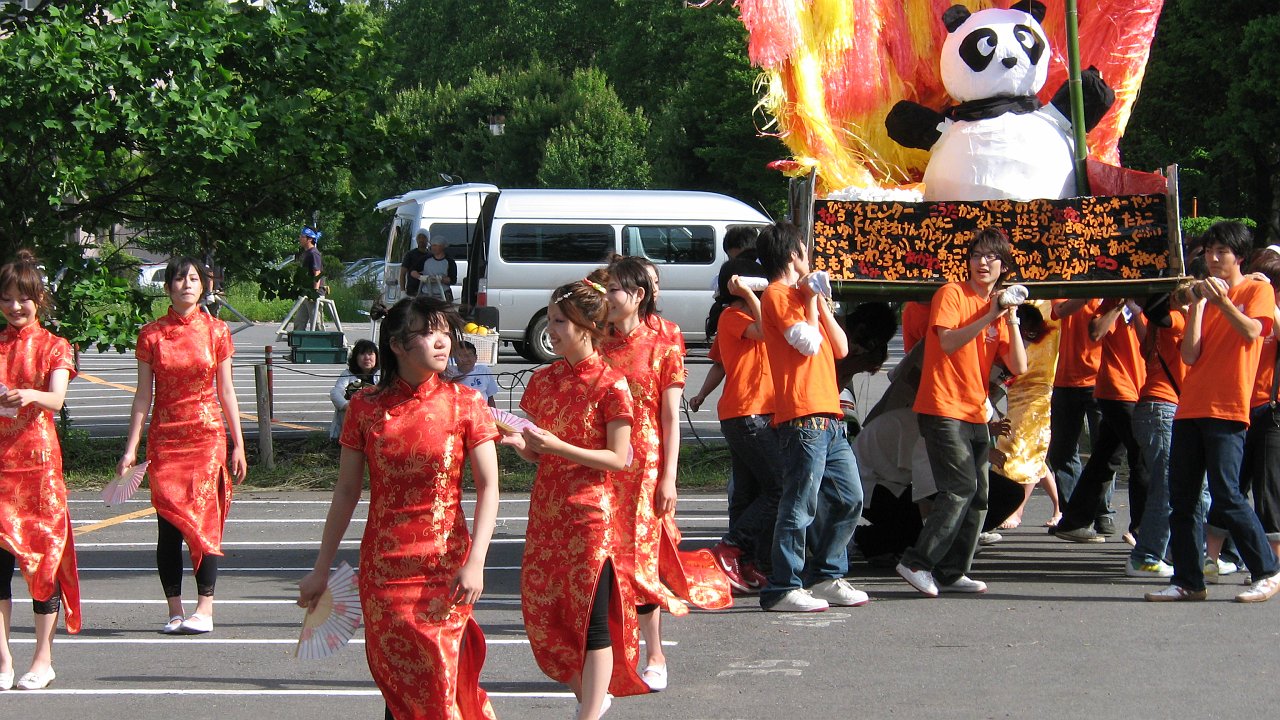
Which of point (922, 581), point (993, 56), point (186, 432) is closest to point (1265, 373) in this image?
point (922, 581)

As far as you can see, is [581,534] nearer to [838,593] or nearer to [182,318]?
[838,593]

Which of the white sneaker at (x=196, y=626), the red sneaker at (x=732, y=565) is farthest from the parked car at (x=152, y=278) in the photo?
the red sneaker at (x=732, y=565)

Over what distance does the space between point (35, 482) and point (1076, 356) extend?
18.8ft

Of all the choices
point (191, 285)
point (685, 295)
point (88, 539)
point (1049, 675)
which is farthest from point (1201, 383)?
point (685, 295)

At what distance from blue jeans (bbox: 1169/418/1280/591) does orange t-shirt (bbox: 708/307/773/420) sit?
1967 millimetres

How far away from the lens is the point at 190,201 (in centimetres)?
1220

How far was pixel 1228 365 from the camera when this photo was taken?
673cm

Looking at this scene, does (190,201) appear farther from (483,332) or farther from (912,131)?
(912,131)

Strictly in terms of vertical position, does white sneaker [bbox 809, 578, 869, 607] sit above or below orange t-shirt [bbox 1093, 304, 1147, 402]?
below

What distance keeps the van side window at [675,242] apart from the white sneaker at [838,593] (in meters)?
14.5

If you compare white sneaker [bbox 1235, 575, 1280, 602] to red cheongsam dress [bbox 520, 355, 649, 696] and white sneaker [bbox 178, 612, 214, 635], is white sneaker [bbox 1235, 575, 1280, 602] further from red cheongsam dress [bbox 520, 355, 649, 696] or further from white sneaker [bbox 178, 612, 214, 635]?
white sneaker [bbox 178, 612, 214, 635]

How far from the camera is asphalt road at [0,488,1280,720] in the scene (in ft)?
17.9

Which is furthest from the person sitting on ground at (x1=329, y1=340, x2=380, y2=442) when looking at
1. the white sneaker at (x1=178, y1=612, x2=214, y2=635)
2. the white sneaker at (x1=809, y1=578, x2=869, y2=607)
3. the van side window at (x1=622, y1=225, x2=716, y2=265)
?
the van side window at (x1=622, y1=225, x2=716, y2=265)

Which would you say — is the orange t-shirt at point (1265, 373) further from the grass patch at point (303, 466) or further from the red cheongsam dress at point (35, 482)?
the red cheongsam dress at point (35, 482)
